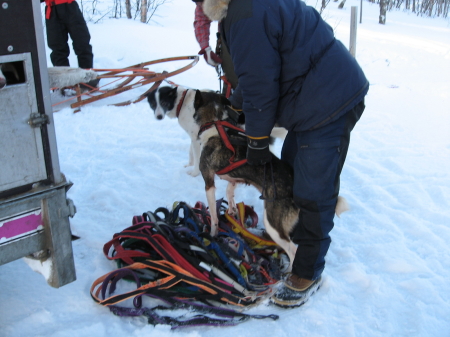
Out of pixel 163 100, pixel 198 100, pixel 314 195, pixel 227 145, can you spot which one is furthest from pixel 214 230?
pixel 163 100

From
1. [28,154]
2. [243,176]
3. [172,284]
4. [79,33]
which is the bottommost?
[172,284]

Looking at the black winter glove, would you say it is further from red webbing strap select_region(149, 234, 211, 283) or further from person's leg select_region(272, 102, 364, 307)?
red webbing strap select_region(149, 234, 211, 283)

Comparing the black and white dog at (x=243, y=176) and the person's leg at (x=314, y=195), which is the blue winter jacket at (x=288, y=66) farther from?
the black and white dog at (x=243, y=176)

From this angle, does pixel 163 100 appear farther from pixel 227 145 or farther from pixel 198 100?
pixel 227 145

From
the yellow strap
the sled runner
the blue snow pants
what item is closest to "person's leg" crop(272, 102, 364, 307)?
the blue snow pants

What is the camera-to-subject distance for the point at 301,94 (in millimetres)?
1941

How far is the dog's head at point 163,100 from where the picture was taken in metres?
3.62

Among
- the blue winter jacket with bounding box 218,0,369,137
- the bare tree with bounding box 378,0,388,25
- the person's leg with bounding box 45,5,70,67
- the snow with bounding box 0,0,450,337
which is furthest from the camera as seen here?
the bare tree with bounding box 378,0,388,25

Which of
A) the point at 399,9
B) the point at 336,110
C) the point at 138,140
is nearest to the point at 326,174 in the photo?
the point at 336,110

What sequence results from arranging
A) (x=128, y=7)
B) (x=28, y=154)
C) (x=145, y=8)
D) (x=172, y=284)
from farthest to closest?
(x=128, y=7)
(x=145, y=8)
(x=172, y=284)
(x=28, y=154)

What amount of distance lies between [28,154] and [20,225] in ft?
0.92

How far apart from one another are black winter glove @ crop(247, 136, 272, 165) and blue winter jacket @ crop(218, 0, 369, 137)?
38 mm

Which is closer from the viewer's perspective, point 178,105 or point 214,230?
point 214,230

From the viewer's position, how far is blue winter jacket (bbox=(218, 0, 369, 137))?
1760mm
